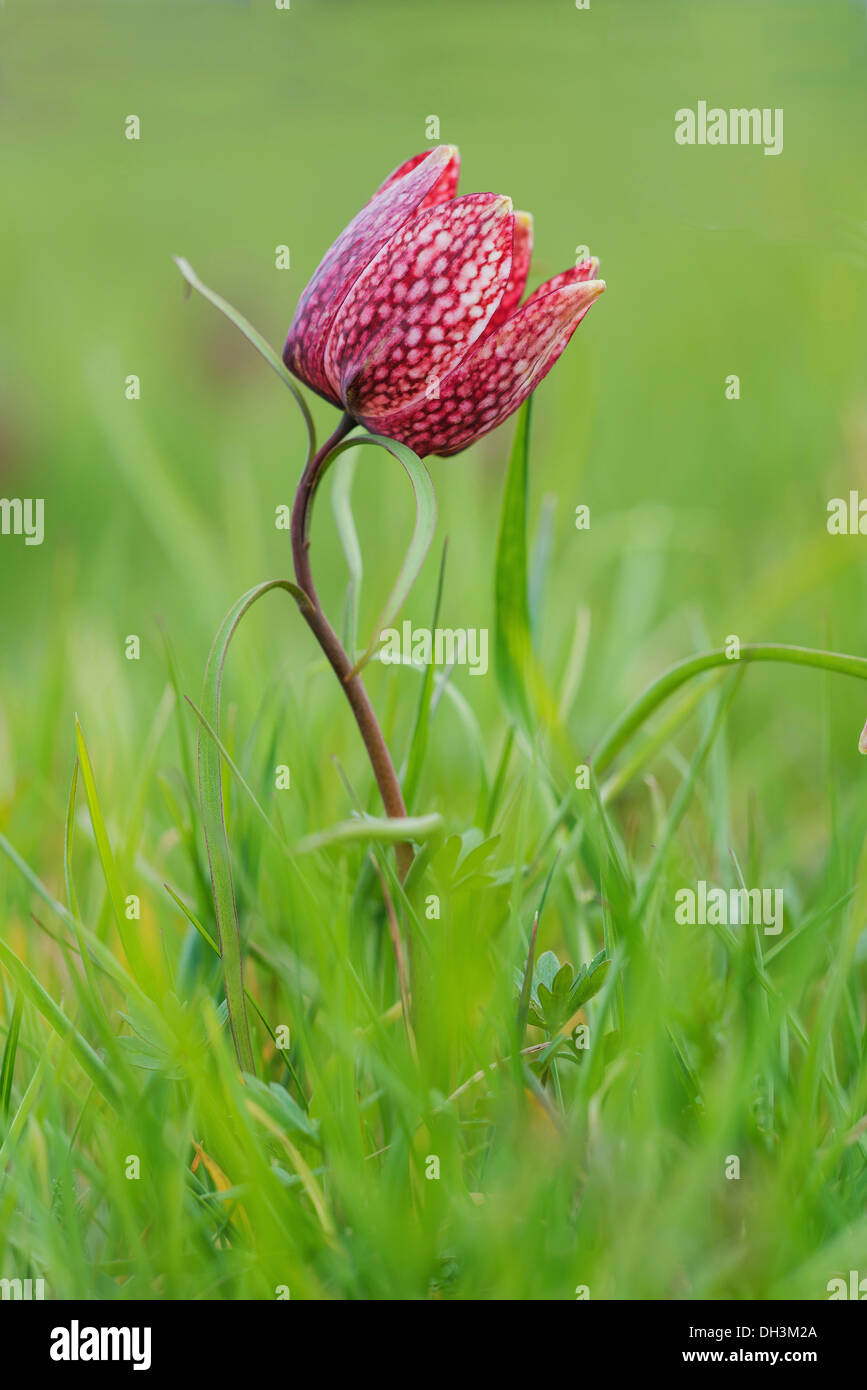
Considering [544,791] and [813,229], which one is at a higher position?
[813,229]

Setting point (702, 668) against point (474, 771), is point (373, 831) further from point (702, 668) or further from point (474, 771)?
point (474, 771)

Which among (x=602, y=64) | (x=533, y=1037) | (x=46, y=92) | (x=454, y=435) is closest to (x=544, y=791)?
(x=533, y=1037)

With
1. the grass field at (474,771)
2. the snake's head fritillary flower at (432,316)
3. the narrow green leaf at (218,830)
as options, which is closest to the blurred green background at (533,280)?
the grass field at (474,771)

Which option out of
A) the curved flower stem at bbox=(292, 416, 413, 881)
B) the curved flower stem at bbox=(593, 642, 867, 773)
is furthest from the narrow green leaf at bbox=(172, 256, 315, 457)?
the curved flower stem at bbox=(593, 642, 867, 773)

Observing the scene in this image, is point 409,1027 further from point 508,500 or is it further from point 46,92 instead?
point 46,92

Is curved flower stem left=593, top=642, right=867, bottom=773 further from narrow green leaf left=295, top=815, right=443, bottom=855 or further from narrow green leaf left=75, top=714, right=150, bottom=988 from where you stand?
narrow green leaf left=75, top=714, right=150, bottom=988

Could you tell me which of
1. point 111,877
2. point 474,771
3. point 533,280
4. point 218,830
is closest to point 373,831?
point 218,830
